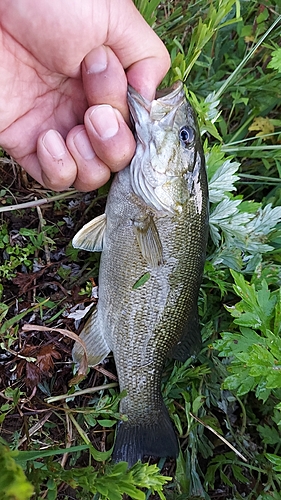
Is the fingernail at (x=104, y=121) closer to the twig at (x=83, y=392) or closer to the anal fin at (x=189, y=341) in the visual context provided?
the anal fin at (x=189, y=341)

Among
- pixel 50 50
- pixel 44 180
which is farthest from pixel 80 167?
pixel 50 50

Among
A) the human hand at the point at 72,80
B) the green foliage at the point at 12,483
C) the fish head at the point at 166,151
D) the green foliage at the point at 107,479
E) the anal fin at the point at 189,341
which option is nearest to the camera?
the green foliage at the point at 12,483

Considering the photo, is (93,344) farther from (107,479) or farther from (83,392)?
(107,479)

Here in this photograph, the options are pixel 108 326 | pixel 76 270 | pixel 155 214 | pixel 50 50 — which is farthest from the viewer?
pixel 76 270

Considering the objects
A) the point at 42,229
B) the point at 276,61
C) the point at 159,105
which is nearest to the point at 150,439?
the point at 42,229

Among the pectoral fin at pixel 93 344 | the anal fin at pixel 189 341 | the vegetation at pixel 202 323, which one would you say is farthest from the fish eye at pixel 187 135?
the pectoral fin at pixel 93 344

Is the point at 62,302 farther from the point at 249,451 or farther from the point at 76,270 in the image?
the point at 249,451
